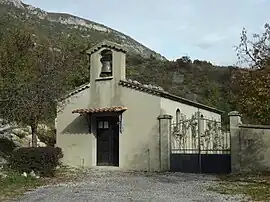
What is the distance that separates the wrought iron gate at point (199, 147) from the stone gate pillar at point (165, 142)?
0.27 m

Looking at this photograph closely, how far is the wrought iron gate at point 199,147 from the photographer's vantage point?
19656 millimetres

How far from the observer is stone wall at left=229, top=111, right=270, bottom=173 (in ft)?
59.6

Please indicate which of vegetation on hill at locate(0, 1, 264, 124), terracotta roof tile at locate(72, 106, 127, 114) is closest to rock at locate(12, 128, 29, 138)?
vegetation on hill at locate(0, 1, 264, 124)

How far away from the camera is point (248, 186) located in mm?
14438

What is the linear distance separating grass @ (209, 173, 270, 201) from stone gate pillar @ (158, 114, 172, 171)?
10.3ft

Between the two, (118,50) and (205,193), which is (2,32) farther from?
(205,193)

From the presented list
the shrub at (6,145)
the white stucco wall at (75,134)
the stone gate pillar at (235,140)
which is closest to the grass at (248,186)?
the stone gate pillar at (235,140)

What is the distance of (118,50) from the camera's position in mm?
22094

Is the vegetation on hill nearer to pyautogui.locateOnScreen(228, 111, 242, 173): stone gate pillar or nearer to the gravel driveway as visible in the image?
pyautogui.locateOnScreen(228, 111, 242, 173): stone gate pillar

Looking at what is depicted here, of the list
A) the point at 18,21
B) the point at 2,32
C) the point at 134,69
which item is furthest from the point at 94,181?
the point at 134,69

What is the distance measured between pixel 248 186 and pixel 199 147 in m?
5.83

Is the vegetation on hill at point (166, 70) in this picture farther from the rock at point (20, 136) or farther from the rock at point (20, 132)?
the rock at point (20, 136)

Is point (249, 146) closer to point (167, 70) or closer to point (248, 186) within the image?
point (248, 186)

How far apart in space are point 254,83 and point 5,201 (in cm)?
784
